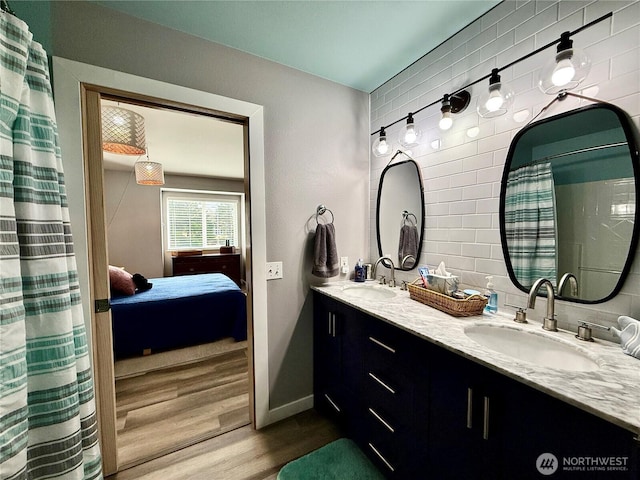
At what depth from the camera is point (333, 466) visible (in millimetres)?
1382

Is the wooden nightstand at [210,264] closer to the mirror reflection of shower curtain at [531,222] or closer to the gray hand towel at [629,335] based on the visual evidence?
the mirror reflection of shower curtain at [531,222]

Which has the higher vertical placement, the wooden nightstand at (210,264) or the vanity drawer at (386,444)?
the wooden nightstand at (210,264)

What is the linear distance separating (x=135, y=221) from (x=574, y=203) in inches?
229

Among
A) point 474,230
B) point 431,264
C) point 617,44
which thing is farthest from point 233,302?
point 617,44

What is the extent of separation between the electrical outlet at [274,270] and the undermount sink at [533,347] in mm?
1114

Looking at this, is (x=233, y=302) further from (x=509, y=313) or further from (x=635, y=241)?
(x=635, y=241)

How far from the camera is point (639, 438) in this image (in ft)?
1.79

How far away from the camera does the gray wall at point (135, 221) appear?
457 centimetres

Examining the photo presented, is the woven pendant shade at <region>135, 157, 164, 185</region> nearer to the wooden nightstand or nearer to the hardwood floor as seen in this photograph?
the wooden nightstand

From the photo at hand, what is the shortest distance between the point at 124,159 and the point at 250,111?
346cm

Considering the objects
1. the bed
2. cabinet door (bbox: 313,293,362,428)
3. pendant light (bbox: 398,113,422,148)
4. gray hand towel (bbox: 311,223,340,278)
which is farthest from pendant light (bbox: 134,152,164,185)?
pendant light (bbox: 398,113,422,148)

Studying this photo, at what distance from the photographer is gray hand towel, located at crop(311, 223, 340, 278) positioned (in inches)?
69.2

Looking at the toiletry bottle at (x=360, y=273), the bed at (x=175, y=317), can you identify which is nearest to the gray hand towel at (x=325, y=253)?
the toiletry bottle at (x=360, y=273)

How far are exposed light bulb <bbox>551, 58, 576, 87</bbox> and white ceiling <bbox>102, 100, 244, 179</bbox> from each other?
77.4 inches
